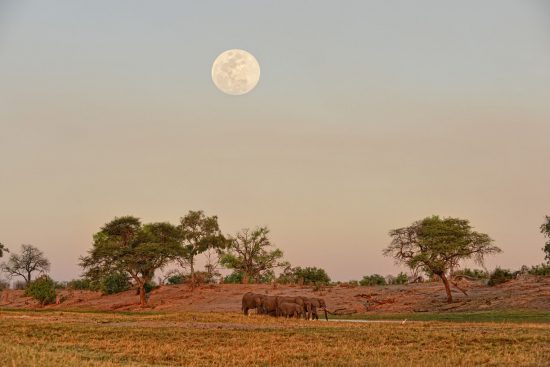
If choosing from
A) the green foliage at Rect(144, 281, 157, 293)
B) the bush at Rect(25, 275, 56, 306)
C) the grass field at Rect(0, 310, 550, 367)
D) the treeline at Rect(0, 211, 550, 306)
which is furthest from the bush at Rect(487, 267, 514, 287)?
the bush at Rect(25, 275, 56, 306)

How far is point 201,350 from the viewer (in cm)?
2541

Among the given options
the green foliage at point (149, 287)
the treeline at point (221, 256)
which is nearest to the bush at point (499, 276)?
the treeline at point (221, 256)

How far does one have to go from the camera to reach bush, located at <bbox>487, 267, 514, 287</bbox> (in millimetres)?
68812

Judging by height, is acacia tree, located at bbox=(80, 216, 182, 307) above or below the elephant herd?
above

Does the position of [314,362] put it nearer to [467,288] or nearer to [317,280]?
[467,288]

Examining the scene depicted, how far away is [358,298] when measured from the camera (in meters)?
70.9

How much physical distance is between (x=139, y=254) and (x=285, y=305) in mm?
33935

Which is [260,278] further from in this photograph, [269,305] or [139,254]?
[269,305]

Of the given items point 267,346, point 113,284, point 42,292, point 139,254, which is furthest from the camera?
point 113,284

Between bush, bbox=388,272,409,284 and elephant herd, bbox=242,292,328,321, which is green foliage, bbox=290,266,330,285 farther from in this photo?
elephant herd, bbox=242,292,328,321

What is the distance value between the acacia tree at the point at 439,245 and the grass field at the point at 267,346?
2986 cm

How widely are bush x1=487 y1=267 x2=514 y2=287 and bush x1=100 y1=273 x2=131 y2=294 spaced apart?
53.7m

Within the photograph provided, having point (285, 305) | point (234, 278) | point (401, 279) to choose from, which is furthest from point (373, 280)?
point (285, 305)

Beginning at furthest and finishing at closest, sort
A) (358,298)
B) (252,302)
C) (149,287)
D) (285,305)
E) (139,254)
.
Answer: (149,287), (139,254), (358,298), (252,302), (285,305)
